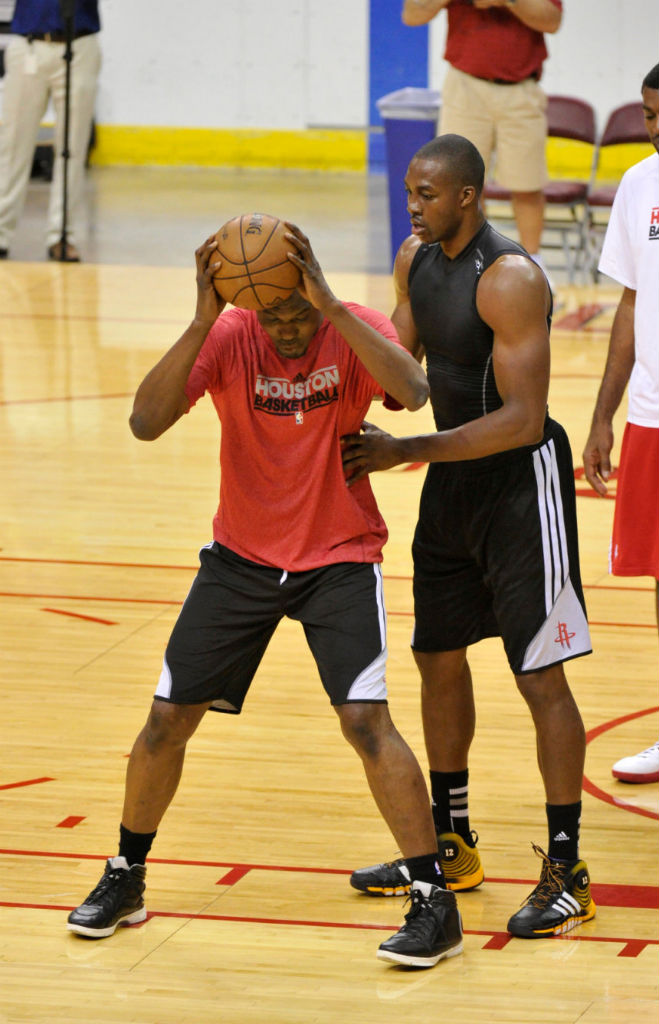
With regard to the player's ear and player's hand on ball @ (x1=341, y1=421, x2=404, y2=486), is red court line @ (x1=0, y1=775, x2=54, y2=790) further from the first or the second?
the player's ear

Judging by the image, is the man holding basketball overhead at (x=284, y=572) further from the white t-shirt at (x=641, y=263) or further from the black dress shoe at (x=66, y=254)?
the black dress shoe at (x=66, y=254)

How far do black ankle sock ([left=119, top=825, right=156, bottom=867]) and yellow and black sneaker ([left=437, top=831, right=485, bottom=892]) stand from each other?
640 mm

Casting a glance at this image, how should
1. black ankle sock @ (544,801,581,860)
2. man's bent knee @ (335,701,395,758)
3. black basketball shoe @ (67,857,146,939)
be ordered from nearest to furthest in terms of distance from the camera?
man's bent knee @ (335,701,395,758), black basketball shoe @ (67,857,146,939), black ankle sock @ (544,801,581,860)

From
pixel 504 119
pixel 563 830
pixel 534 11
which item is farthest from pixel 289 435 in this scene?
pixel 504 119

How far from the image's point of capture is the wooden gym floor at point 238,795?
9.85 ft

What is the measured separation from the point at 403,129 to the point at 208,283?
27.6ft

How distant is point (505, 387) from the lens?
3168mm

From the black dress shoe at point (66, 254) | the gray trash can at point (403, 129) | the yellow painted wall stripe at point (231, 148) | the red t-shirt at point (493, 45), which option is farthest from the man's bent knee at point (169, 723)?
the yellow painted wall stripe at point (231, 148)

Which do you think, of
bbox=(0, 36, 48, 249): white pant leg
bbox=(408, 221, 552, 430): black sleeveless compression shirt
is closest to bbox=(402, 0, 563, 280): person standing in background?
bbox=(0, 36, 48, 249): white pant leg

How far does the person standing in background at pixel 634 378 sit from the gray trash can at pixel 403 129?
7347mm

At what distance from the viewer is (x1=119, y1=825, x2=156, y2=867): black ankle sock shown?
3.26 meters

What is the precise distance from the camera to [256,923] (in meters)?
3.27

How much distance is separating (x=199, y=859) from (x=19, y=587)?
2.09 m

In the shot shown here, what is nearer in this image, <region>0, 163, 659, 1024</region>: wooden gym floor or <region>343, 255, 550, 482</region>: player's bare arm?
<region>0, 163, 659, 1024</region>: wooden gym floor
